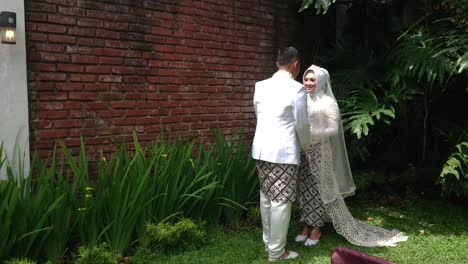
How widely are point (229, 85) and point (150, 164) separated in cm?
183

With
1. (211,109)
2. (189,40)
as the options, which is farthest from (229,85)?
(189,40)

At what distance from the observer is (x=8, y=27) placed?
3178 mm

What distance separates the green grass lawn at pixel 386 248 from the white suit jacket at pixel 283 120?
819 millimetres

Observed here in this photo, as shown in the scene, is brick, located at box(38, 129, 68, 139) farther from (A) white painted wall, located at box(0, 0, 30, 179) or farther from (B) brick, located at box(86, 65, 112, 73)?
(B) brick, located at box(86, 65, 112, 73)

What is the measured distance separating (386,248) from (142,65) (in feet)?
8.55

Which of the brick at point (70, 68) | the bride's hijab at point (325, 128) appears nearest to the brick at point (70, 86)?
the brick at point (70, 68)

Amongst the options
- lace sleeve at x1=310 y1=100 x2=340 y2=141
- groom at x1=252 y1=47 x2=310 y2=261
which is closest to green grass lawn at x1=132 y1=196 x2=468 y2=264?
groom at x1=252 y1=47 x2=310 y2=261

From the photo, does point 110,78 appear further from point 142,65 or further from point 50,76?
point 50,76

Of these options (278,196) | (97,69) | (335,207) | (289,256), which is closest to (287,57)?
(278,196)

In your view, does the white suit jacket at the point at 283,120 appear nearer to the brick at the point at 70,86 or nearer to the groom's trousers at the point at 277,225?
the groom's trousers at the point at 277,225

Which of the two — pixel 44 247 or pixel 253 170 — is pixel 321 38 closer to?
pixel 253 170

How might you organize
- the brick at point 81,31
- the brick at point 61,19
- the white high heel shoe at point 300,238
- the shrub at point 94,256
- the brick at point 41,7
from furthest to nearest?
1. the white high heel shoe at point 300,238
2. the brick at point 81,31
3. the brick at point 61,19
4. the brick at point 41,7
5. the shrub at point 94,256

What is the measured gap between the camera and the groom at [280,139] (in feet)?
10.6

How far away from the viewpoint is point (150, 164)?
344 cm
